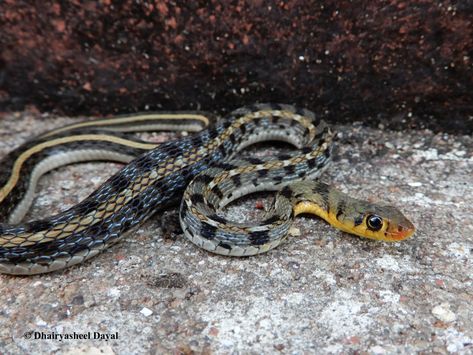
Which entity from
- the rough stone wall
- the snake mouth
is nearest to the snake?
the snake mouth

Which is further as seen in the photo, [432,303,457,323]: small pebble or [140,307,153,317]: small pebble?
[140,307,153,317]: small pebble

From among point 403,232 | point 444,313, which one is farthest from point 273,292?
point 444,313

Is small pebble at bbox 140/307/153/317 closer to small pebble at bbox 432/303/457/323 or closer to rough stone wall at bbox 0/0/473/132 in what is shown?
small pebble at bbox 432/303/457/323

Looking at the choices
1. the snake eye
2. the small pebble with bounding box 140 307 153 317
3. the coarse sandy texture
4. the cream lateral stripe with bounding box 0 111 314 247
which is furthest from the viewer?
the snake eye

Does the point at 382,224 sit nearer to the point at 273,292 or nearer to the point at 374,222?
the point at 374,222

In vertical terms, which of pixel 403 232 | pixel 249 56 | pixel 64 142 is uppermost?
pixel 249 56

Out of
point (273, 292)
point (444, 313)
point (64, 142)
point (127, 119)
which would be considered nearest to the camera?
point (444, 313)

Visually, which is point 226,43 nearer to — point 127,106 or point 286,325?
point 127,106
